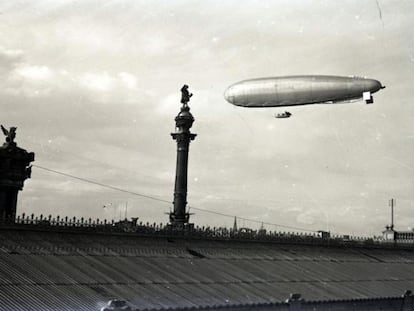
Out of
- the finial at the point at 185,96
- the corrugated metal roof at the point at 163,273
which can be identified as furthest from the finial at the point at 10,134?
the finial at the point at 185,96

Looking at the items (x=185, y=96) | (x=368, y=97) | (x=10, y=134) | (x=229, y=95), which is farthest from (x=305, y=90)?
(x=10, y=134)

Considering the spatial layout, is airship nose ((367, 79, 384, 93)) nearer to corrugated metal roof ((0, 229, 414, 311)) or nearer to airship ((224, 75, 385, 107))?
airship ((224, 75, 385, 107))

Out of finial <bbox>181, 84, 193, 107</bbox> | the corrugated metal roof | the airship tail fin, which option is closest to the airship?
the airship tail fin

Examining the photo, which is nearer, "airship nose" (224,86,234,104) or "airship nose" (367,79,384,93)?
"airship nose" (367,79,384,93)

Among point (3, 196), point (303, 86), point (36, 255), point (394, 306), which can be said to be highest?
point (303, 86)

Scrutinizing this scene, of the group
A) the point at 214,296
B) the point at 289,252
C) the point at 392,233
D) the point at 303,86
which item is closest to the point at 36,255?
the point at 214,296

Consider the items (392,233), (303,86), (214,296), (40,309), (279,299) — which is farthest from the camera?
(392,233)

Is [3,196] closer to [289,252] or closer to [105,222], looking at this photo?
[105,222]

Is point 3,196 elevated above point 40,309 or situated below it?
above
